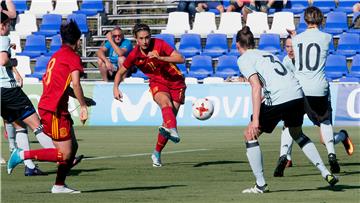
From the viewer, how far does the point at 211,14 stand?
31406 millimetres

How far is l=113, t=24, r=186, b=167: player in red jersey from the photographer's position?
49.4ft

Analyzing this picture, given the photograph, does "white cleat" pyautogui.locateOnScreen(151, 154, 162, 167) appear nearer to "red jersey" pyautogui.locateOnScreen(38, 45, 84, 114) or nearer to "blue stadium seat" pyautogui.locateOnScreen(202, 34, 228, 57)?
"red jersey" pyautogui.locateOnScreen(38, 45, 84, 114)

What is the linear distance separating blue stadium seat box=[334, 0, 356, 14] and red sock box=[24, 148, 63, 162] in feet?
69.1

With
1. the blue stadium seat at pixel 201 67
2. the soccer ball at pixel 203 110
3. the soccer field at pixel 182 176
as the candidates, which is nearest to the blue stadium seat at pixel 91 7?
the blue stadium seat at pixel 201 67

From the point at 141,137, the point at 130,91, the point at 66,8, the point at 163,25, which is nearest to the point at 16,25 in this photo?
the point at 66,8

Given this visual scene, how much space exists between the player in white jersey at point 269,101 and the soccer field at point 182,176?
349 mm

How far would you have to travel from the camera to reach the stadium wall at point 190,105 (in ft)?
83.1

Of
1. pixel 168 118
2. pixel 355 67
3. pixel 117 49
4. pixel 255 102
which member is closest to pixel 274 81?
pixel 255 102

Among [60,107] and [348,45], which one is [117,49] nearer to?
[348,45]

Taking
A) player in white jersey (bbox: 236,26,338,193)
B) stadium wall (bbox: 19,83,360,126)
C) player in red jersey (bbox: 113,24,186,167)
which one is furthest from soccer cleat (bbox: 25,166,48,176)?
stadium wall (bbox: 19,83,360,126)

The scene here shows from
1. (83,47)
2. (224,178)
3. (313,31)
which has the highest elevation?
(313,31)

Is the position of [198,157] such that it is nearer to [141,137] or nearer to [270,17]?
[141,137]

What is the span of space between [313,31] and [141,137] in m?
9.73

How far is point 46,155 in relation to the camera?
11391 millimetres
